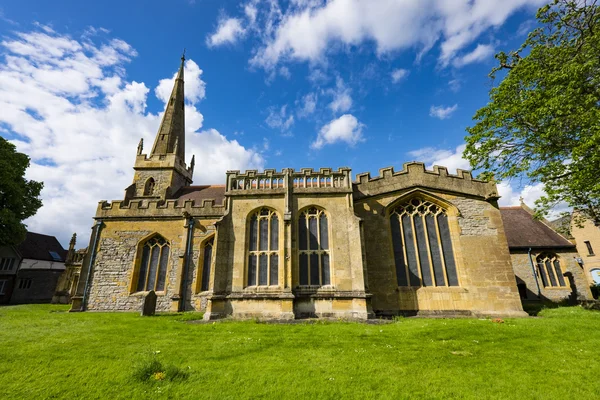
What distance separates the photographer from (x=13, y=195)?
22.5 m

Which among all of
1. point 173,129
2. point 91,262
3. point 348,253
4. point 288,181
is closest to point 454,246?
point 348,253

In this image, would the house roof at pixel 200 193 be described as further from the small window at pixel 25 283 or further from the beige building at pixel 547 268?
the beige building at pixel 547 268

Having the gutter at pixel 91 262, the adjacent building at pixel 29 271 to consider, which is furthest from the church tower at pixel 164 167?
the adjacent building at pixel 29 271

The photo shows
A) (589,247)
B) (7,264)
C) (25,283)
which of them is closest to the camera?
(589,247)

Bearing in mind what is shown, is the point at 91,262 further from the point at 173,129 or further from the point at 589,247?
the point at 589,247

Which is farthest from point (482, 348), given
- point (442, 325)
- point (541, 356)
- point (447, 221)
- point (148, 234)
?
point (148, 234)

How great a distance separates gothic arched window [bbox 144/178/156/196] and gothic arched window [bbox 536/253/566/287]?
32547 mm

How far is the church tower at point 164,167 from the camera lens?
25025 millimetres

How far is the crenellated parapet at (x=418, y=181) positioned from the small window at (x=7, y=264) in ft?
122

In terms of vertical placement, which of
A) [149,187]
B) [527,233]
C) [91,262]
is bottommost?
[91,262]

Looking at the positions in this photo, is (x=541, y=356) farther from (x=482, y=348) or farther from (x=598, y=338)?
(x=598, y=338)

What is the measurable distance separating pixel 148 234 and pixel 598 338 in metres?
22.2

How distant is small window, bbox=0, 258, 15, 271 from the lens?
28.5 metres

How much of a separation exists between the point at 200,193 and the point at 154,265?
7902 mm
